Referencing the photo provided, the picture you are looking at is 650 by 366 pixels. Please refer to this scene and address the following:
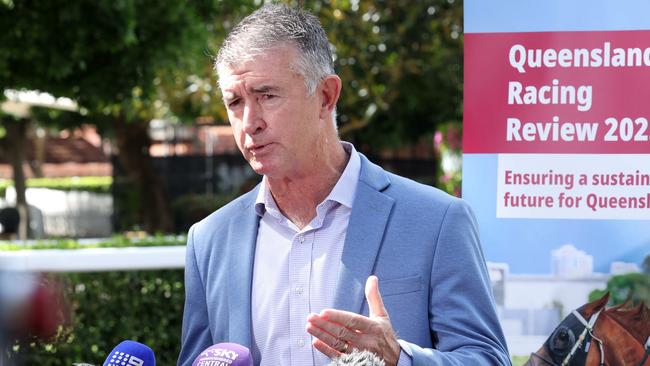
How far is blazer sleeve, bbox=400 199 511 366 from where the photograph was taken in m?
2.21

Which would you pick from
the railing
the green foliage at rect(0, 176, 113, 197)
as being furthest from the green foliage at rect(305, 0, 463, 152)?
the green foliage at rect(0, 176, 113, 197)

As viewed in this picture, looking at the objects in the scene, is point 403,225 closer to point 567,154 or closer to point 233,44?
point 233,44

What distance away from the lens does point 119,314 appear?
18.4 feet

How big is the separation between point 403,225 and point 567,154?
934 millimetres

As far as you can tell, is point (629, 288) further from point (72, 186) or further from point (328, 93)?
point (72, 186)

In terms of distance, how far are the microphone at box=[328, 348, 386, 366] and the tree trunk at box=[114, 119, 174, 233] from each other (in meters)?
14.1

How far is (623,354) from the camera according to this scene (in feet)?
9.90

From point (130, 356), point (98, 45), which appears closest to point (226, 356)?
point (130, 356)

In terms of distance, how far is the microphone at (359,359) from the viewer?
1.91 meters

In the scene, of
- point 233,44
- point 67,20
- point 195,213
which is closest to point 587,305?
point 233,44

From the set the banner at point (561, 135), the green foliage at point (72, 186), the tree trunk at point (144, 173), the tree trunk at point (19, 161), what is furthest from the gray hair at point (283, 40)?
the green foliage at point (72, 186)

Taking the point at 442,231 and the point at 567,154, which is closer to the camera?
the point at 442,231

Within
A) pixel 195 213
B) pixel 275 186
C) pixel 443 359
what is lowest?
pixel 195 213

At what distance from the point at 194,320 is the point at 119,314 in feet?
10.6
